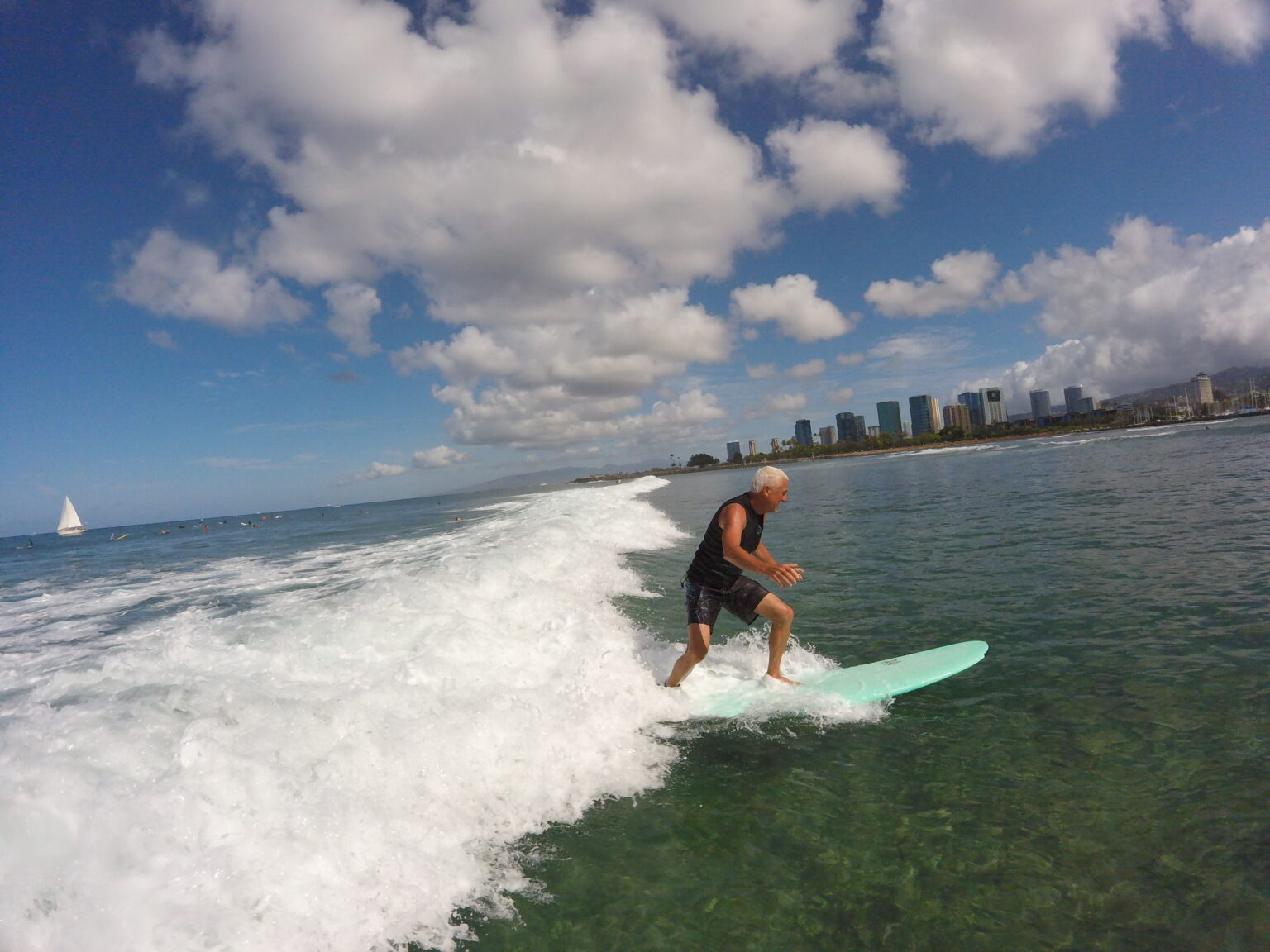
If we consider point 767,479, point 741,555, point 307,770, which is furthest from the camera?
point 767,479

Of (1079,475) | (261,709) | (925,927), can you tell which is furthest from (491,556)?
(1079,475)

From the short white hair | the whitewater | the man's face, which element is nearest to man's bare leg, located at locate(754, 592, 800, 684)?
the whitewater

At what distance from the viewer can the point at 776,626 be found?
6746 millimetres

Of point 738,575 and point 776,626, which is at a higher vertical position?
point 738,575

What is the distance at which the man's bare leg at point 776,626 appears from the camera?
6.54 meters

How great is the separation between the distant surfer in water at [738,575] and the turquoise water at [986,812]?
0.81 meters

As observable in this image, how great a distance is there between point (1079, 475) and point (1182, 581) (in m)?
24.7

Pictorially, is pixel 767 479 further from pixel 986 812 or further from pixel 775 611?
pixel 986 812

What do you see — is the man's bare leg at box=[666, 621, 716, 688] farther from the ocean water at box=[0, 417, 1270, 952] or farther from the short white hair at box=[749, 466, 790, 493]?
the short white hair at box=[749, 466, 790, 493]

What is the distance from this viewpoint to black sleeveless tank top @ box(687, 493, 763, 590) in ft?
21.6

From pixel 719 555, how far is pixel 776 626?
3.25ft

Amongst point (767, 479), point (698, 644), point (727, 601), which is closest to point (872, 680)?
point (727, 601)

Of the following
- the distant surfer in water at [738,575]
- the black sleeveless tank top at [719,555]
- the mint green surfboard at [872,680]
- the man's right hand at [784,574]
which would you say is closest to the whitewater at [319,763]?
the mint green surfboard at [872,680]

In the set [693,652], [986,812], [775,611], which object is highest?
[775,611]
